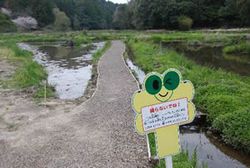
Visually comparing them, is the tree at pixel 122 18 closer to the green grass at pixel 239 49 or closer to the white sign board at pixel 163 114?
the green grass at pixel 239 49

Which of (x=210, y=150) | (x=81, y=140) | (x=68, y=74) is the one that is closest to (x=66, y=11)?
(x=68, y=74)

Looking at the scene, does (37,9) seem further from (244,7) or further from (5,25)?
(244,7)

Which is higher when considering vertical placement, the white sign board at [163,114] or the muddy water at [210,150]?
the white sign board at [163,114]

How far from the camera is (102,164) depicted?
9.97 metres

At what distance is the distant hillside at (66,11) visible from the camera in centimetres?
10312

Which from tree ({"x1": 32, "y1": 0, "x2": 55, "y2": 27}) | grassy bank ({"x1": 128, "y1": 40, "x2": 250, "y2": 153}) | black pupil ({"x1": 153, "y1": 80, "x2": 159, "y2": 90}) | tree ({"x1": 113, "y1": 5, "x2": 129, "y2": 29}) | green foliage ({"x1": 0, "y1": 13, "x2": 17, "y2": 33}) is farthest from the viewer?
tree ({"x1": 32, "y1": 0, "x2": 55, "y2": 27})

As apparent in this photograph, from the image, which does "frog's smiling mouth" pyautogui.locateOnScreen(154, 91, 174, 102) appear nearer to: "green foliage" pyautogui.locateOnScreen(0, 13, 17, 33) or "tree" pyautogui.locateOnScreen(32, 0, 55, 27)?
"green foliage" pyautogui.locateOnScreen(0, 13, 17, 33)

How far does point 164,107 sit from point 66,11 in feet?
381

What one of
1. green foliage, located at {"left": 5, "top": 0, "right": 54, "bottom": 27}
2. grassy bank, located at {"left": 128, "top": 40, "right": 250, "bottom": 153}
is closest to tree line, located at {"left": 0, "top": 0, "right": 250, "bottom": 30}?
green foliage, located at {"left": 5, "top": 0, "right": 54, "bottom": 27}

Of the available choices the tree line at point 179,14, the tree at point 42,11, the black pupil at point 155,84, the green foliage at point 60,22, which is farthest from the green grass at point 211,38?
the tree at point 42,11

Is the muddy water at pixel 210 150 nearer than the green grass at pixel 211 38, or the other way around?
the muddy water at pixel 210 150

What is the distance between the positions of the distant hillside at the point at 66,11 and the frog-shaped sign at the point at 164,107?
310 feet

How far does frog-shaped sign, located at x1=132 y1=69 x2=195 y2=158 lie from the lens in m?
6.05

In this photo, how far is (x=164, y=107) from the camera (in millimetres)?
6109
